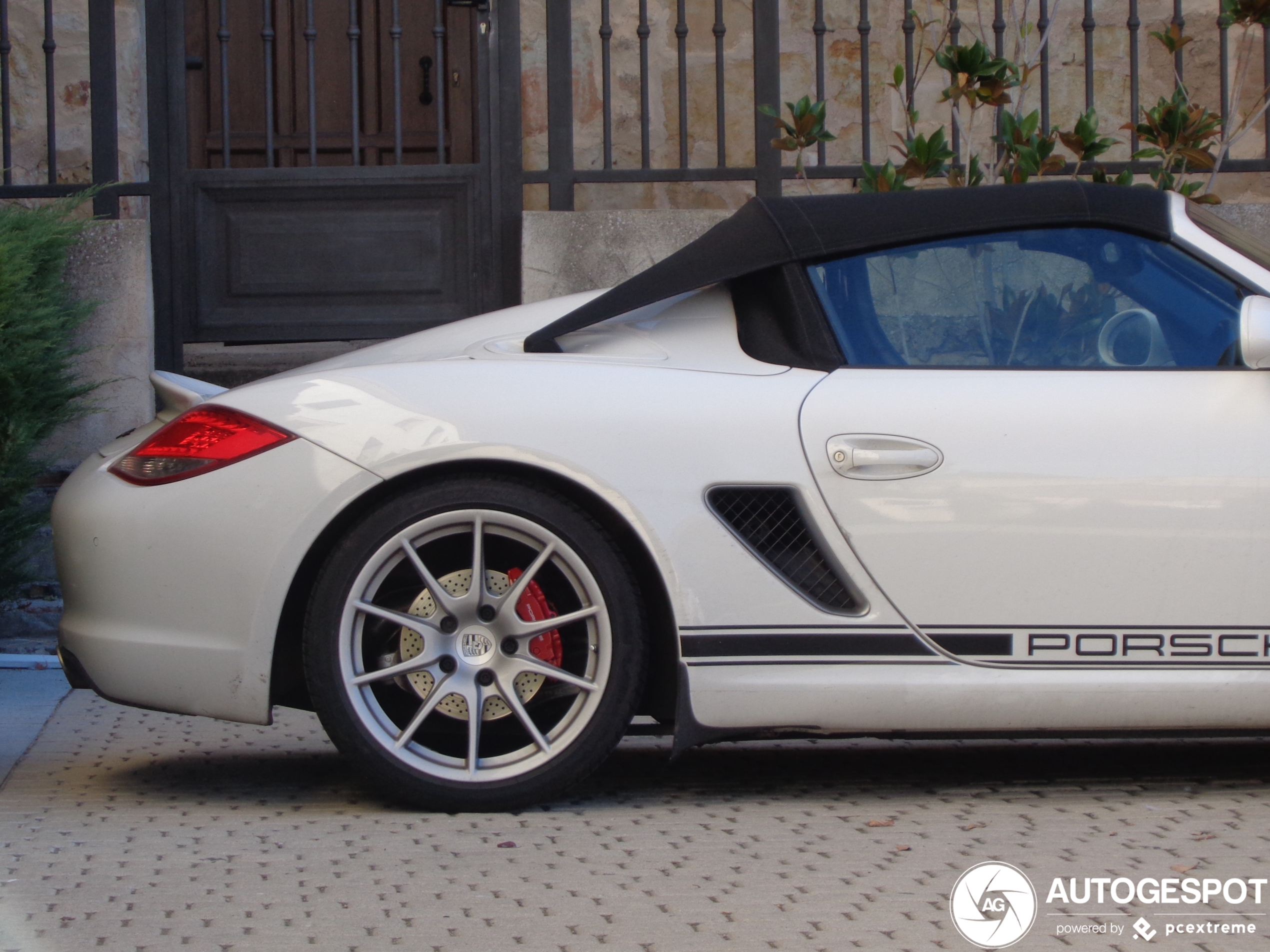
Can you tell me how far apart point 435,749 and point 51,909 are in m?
0.92

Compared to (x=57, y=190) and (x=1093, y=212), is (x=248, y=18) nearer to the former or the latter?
(x=57, y=190)

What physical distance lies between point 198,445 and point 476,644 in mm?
726

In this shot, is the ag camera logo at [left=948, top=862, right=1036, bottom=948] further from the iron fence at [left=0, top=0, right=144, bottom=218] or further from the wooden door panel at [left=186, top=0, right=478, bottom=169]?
the wooden door panel at [left=186, top=0, right=478, bottom=169]

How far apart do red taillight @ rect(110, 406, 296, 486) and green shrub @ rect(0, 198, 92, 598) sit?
2414 millimetres

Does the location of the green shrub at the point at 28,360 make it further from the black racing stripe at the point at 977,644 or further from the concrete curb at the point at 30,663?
the black racing stripe at the point at 977,644

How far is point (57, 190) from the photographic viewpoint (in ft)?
22.2

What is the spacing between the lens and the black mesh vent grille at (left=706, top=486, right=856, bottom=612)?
3295 mm

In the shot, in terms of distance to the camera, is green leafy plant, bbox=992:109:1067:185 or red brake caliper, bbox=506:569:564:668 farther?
green leafy plant, bbox=992:109:1067:185

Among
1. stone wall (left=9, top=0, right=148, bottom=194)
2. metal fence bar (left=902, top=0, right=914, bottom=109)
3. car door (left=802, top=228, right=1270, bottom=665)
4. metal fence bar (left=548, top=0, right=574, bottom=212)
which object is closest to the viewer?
car door (left=802, top=228, right=1270, bottom=665)

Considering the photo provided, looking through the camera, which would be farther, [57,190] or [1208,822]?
[57,190]

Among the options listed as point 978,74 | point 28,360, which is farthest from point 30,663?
point 978,74

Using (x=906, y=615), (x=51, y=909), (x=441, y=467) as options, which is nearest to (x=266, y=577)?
(x=441, y=467)

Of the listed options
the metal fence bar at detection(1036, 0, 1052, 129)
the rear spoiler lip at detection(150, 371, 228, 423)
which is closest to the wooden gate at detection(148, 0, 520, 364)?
the metal fence bar at detection(1036, 0, 1052, 129)

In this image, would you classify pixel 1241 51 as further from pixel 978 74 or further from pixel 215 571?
pixel 215 571
